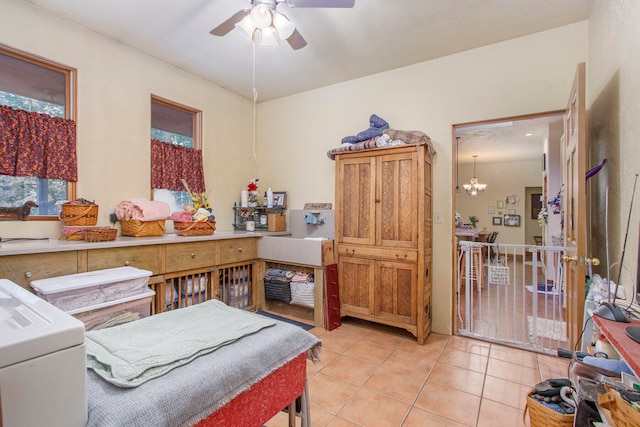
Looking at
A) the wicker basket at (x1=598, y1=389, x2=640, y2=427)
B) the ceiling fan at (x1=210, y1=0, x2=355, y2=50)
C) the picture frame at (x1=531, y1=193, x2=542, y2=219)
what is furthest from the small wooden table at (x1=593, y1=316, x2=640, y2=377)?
the picture frame at (x1=531, y1=193, x2=542, y2=219)

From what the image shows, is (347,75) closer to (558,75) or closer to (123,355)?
(558,75)

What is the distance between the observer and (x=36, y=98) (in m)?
2.47

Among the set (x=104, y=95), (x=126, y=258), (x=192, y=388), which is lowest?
(x=192, y=388)

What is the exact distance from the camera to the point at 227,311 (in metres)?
1.38

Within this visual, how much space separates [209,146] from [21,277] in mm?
2301

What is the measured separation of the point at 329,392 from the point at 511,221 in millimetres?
8612

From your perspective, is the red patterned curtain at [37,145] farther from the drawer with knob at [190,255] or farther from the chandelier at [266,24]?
the chandelier at [266,24]

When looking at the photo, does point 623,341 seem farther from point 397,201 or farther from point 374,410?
point 397,201

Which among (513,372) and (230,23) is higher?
(230,23)

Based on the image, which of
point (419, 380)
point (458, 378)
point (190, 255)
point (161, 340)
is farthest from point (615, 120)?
point (190, 255)

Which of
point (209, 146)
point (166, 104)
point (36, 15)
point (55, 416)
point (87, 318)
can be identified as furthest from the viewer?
point (209, 146)

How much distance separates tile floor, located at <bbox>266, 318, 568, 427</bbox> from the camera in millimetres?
1823

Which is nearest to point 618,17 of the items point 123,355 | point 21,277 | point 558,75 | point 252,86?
point 558,75

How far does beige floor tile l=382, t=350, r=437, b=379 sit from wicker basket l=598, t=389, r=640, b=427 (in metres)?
1.42
